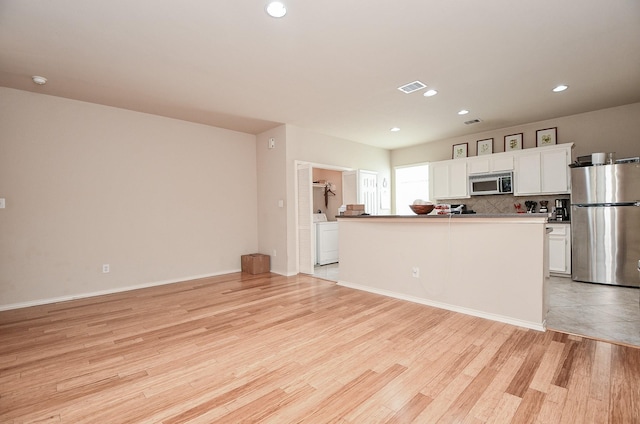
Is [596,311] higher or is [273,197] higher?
[273,197]

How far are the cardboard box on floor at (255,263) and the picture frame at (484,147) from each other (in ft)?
15.6

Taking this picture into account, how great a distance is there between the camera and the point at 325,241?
20.3 feet

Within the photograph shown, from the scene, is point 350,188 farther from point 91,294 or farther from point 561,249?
point 91,294

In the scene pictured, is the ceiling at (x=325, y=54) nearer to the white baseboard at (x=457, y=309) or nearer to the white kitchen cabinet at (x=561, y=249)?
the white kitchen cabinet at (x=561, y=249)

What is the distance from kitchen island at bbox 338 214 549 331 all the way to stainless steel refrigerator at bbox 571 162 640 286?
8.12ft

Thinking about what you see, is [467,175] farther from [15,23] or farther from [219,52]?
[15,23]

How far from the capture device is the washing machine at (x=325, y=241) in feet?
20.0

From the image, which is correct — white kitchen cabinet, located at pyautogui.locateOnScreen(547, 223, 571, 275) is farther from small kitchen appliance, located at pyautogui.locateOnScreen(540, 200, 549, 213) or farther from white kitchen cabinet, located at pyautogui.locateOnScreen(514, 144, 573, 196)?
white kitchen cabinet, located at pyautogui.locateOnScreen(514, 144, 573, 196)

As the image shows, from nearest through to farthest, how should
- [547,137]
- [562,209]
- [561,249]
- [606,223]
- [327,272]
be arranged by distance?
[606,223] → [561,249] → [562,209] → [547,137] → [327,272]

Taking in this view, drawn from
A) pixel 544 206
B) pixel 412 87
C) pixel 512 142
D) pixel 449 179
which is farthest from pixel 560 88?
pixel 449 179

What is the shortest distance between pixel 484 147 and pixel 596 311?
3611mm

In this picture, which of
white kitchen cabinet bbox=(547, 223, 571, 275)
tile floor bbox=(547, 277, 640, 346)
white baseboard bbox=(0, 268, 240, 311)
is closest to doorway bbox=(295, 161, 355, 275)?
white baseboard bbox=(0, 268, 240, 311)

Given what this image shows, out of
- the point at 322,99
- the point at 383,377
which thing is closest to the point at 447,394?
the point at 383,377

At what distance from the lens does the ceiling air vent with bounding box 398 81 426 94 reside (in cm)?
359
